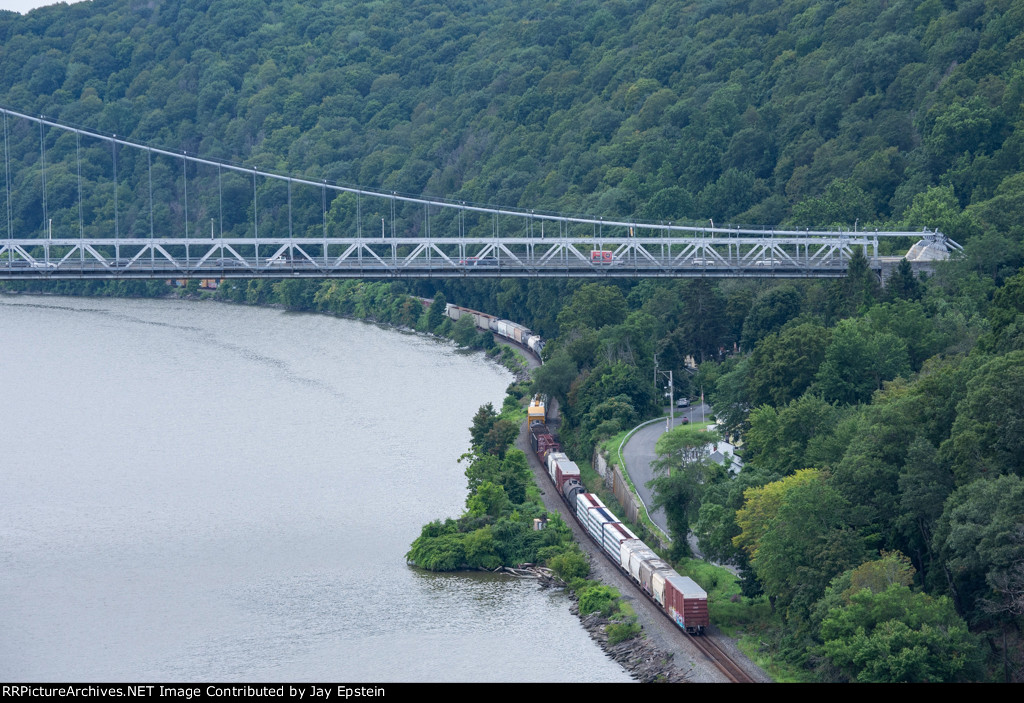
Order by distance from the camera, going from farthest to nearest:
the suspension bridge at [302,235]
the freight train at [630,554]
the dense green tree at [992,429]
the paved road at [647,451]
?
1. the suspension bridge at [302,235]
2. the paved road at [647,451]
3. the freight train at [630,554]
4. the dense green tree at [992,429]

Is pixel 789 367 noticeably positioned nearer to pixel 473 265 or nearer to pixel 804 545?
pixel 804 545

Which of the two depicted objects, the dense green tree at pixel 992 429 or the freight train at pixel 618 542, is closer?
the dense green tree at pixel 992 429

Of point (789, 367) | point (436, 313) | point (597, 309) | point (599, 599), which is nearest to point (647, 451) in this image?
point (789, 367)

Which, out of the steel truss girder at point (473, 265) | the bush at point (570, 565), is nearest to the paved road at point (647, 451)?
the bush at point (570, 565)

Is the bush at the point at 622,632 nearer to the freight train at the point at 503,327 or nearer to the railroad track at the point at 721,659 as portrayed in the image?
the railroad track at the point at 721,659

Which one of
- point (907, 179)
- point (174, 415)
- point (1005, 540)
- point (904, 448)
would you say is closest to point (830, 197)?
point (907, 179)
